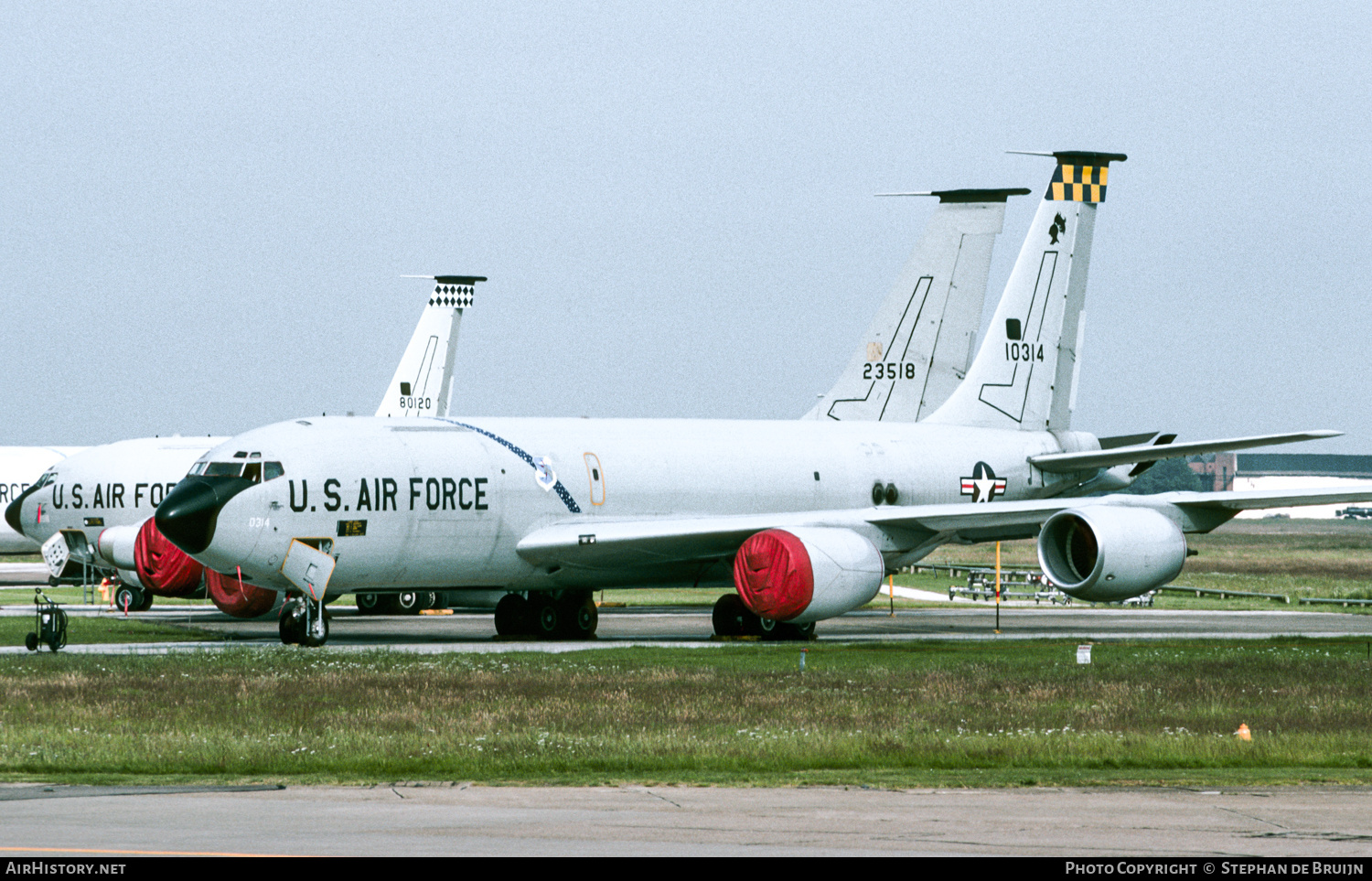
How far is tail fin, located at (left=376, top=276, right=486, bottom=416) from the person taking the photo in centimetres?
7000

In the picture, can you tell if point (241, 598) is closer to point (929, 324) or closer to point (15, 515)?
point (15, 515)

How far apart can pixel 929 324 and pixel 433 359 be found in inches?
971

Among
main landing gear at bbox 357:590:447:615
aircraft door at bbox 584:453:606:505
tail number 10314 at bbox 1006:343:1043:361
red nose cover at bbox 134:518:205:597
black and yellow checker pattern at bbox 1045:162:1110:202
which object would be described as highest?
black and yellow checker pattern at bbox 1045:162:1110:202

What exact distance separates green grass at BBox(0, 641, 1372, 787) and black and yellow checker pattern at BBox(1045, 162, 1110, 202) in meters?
19.7

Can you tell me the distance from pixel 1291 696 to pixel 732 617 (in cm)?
1649

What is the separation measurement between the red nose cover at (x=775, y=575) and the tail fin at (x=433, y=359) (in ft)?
109

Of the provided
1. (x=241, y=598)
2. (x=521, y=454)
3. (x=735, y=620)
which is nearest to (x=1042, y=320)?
(x=735, y=620)

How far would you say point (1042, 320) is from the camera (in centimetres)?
5012

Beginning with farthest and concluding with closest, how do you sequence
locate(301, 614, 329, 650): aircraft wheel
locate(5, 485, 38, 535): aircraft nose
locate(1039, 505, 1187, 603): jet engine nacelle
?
locate(5, 485, 38, 535): aircraft nose, locate(1039, 505, 1187, 603): jet engine nacelle, locate(301, 614, 329, 650): aircraft wheel

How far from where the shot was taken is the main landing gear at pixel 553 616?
40.8m

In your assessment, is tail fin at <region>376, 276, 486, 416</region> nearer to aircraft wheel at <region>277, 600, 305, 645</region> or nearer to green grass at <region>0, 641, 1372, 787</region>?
aircraft wheel at <region>277, 600, 305, 645</region>

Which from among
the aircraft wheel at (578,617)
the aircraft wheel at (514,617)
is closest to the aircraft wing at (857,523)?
the aircraft wheel at (578,617)

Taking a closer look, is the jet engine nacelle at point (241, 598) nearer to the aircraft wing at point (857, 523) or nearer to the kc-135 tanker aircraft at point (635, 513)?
the kc-135 tanker aircraft at point (635, 513)

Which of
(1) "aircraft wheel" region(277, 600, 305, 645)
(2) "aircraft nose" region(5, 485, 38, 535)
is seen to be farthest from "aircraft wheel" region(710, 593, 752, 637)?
(2) "aircraft nose" region(5, 485, 38, 535)
